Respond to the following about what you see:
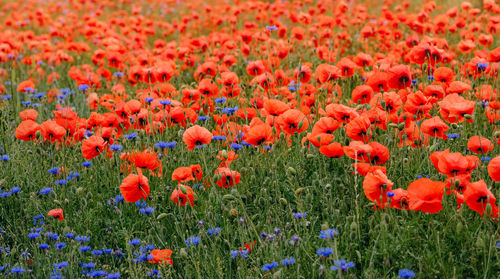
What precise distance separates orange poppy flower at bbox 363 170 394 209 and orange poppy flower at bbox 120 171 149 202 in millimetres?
974

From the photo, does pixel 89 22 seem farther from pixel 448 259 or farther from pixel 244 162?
pixel 448 259

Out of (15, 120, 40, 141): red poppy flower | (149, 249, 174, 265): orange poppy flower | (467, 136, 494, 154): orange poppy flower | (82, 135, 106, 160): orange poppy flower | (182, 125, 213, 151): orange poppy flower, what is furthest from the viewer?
(15, 120, 40, 141): red poppy flower

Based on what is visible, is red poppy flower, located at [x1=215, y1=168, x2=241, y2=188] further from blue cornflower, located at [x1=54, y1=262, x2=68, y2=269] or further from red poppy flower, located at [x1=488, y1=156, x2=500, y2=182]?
red poppy flower, located at [x1=488, y1=156, x2=500, y2=182]

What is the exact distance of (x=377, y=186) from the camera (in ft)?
6.72

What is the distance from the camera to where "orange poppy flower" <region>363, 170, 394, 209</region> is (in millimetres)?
2021

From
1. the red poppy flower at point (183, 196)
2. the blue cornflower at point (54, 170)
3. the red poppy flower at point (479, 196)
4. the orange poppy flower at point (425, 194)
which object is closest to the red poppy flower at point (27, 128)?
the blue cornflower at point (54, 170)

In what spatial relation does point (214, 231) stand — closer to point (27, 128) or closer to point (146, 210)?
point (146, 210)

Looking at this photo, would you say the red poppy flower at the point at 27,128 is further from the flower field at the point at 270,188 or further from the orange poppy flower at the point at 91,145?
the orange poppy flower at the point at 91,145

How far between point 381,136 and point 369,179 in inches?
38.6

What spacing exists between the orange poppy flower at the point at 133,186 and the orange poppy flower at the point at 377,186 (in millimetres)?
974

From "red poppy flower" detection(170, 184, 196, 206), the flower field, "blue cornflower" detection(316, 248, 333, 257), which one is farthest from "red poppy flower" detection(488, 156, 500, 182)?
"red poppy flower" detection(170, 184, 196, 206)

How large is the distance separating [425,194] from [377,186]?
0.60ft

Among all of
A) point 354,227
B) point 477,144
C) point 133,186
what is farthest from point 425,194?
point 133,186

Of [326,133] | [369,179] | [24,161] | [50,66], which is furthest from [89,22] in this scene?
[369,179]
